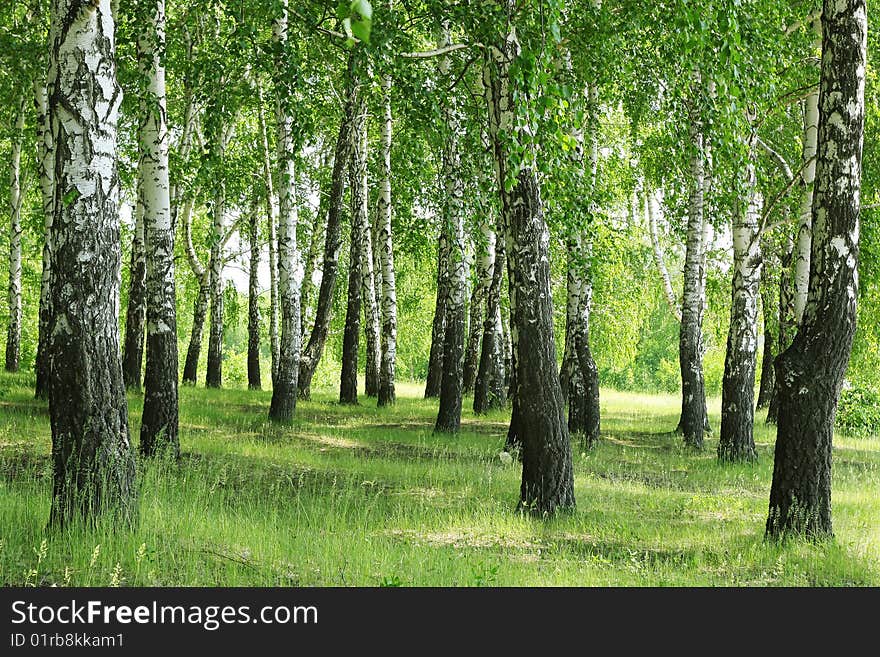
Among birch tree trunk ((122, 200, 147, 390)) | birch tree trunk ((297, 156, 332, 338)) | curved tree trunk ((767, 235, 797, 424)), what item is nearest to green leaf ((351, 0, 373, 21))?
birch tree trunk ((122, 200, 147, 390))

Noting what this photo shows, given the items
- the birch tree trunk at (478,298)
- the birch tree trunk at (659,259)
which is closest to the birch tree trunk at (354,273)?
the birch tree trunk at (478,298)

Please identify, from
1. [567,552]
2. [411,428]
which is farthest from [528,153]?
[411,428]

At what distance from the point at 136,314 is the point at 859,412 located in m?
16.7

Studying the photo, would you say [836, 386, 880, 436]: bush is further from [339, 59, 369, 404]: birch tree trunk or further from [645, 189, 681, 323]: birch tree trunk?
[339, 59, 369, 404]: birch tree trunk

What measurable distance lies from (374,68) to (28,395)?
1006 cm

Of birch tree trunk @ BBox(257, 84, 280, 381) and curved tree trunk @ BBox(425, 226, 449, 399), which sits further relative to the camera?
birch tree trunk @ BBox(257, 84, 280, 381)

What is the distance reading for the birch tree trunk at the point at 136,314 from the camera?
1466 centimetres

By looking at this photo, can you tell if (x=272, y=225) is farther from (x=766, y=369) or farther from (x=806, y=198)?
(x=766, y=369)

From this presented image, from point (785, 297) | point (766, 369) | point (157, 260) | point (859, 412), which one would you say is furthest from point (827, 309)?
point (766, 369)

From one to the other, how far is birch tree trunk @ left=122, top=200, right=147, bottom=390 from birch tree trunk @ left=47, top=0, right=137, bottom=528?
28.3 feet

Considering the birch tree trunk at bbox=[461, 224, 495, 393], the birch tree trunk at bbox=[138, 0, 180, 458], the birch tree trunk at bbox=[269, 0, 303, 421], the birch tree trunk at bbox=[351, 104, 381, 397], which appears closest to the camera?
the birch tree trunk at bbox=[138, 0, 180, 458]

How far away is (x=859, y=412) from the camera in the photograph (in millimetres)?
19969

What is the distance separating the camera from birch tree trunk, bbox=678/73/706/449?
14.6 metres

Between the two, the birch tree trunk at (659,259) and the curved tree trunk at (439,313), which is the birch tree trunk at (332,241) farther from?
the birch tree trunk at (659,259)
